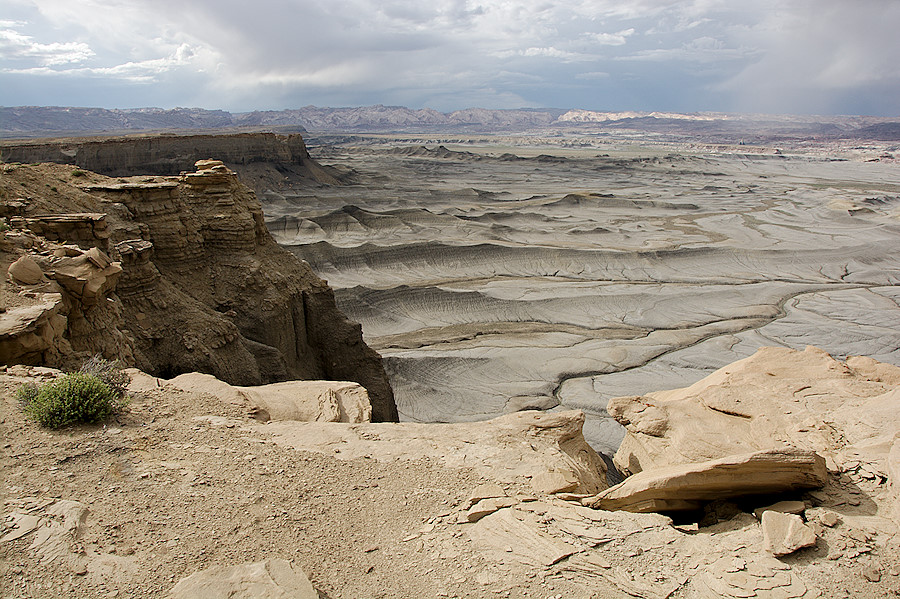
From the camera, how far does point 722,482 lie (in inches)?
171

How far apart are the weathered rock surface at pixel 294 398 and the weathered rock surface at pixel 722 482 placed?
3004mm

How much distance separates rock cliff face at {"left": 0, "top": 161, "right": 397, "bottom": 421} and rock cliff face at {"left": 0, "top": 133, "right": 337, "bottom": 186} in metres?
23.9

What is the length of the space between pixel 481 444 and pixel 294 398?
2518 mm

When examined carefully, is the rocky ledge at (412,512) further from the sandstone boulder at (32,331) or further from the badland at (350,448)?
the sandstone boulder at (32,331)

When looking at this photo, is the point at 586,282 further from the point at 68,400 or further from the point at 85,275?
the point at 68,400

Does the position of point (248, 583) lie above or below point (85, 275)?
below

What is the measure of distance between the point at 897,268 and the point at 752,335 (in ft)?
51.7

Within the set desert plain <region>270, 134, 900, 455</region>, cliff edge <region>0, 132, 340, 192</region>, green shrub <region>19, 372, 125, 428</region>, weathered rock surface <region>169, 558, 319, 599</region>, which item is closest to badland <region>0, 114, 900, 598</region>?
weathered rock surface <region>169, 558, 319, 599</region>

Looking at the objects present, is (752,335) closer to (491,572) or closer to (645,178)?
(491,572)

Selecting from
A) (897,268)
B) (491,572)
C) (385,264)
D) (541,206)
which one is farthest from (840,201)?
(491,572)

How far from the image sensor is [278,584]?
3150 millimetres

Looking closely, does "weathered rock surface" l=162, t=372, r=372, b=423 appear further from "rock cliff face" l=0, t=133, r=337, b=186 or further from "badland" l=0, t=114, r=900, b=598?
"rock cliff face" l=0, t=133, r=337, b=186

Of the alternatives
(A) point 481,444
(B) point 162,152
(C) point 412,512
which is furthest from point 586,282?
(B) point 162,152

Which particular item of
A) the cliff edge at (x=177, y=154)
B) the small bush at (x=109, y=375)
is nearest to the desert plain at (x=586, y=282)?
the cliff edge at (x=177, y=154)
